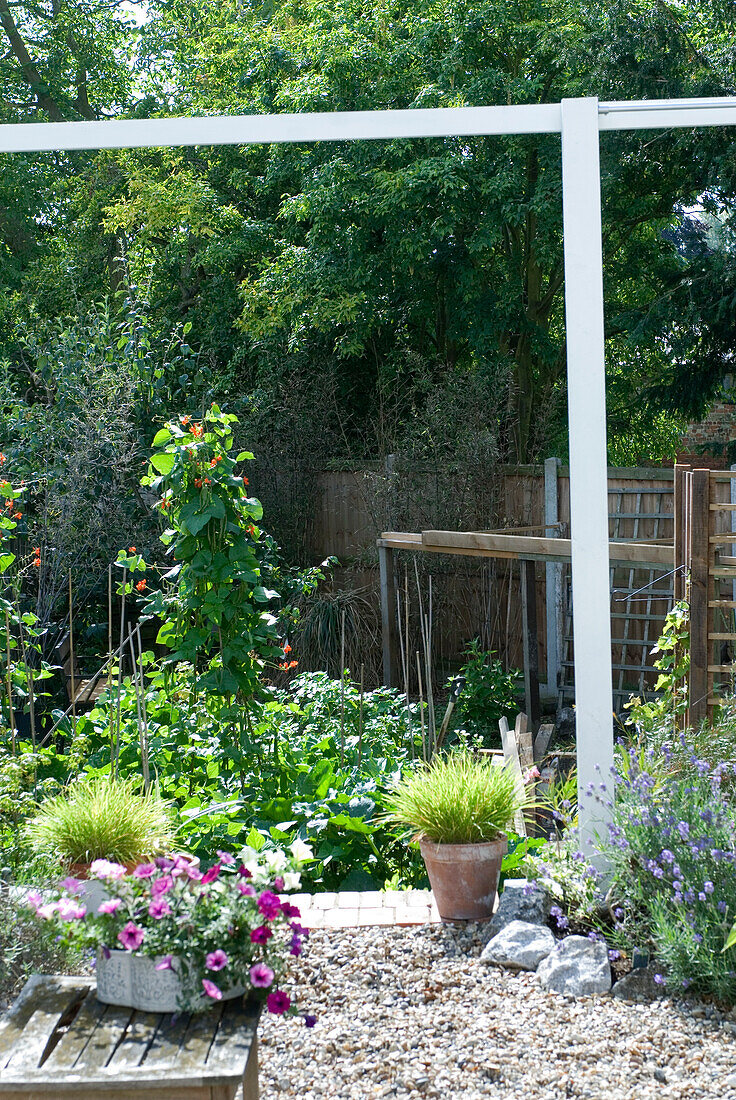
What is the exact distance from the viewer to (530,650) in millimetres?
6156

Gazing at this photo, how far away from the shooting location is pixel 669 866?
7.86 ft

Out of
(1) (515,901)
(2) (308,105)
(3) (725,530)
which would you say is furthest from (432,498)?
(1) (515,901)

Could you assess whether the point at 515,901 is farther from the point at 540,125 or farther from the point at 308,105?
the point at 308,105

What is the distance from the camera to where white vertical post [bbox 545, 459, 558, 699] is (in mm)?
7367

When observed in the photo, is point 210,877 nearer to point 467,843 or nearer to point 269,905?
point 269,905

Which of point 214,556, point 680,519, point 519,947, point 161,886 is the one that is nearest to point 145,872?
point 161,886

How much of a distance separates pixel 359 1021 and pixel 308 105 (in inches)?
324

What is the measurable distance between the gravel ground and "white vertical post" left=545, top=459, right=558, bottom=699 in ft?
16.4

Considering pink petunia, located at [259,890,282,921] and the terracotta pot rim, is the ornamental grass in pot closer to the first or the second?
the terracotta pot rim

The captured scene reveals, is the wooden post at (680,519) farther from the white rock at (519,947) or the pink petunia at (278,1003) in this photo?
the pink petunia at (278,1003)

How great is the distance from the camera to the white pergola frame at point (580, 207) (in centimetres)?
259

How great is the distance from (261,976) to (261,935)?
0.07 m

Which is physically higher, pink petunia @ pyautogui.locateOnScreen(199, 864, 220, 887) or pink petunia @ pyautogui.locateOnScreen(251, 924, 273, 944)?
pink petunia @ pyautogui.locateOnScreen(199, 864, 220, 887)

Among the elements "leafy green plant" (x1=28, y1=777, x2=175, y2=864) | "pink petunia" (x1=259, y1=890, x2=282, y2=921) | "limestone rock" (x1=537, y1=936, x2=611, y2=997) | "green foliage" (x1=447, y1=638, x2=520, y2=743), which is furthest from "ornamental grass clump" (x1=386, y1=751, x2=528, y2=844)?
"green foliage" (x1=447, y1=638, x2=520, y2=743)
